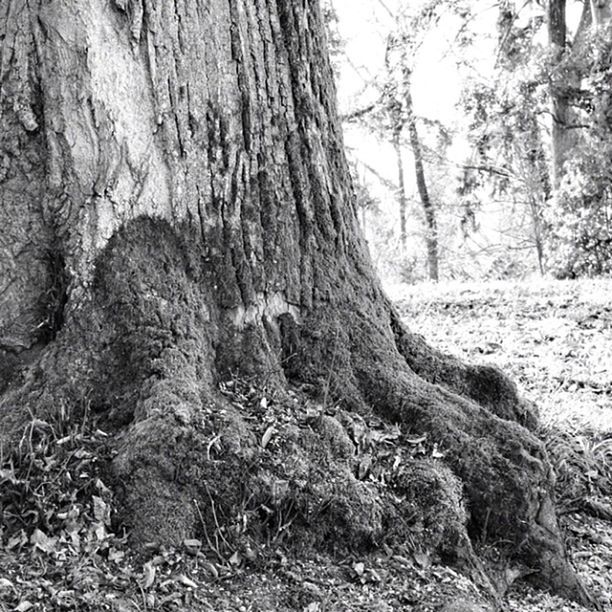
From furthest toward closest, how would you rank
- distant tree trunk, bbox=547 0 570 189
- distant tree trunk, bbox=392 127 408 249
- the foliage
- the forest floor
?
distant tree trunk, bbox=392 127 408 249 < distant tree trunk, bbox=547 0 570 189 < the foliage < the forest floor

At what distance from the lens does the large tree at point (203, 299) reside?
122 inches

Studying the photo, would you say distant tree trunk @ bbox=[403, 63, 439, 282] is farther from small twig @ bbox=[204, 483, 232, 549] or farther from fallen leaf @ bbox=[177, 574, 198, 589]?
fallen leaf @ bbox=[177, 574, 198, 589]

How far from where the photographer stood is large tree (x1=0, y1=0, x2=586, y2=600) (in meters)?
3.10

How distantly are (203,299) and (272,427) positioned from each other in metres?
0.66

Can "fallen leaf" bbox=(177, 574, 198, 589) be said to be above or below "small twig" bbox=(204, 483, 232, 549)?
below

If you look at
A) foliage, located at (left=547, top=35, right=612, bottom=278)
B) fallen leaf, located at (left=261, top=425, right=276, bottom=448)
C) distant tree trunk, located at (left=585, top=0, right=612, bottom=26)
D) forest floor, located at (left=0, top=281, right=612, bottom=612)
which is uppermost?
distant tree trunk, located at (left=585, top=0, right=612, bottom=26)

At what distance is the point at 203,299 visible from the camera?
3.54m

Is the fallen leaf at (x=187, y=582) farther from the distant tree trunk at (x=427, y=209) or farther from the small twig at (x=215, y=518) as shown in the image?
the distant tree trunk at (x=427, y=209)

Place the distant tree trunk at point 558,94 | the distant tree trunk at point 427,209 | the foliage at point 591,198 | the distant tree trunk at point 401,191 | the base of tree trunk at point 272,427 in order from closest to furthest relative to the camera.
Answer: the base of tree trunk at point 272,427 → the foliage at point 591,198 → the distant tree trunk at point 558,94 → the distant tree trunk at point 427,209 → the distant tree trunk at point 401,191

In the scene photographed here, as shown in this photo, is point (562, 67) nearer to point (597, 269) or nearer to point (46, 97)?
point (597, 269)

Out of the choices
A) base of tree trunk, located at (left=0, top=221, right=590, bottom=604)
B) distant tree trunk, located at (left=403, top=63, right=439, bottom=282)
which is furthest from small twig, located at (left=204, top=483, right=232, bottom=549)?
distant tree trunk, located at (left=403, top=63, right=439, bottom=282)

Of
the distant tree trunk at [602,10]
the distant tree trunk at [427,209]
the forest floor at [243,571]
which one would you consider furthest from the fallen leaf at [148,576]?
the distant tree trunk at [427,209]

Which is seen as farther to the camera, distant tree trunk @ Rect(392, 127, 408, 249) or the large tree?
distant tree trunk @ Rect(392, 127, 408, 249)

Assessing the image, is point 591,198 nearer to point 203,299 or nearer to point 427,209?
point 203,299
